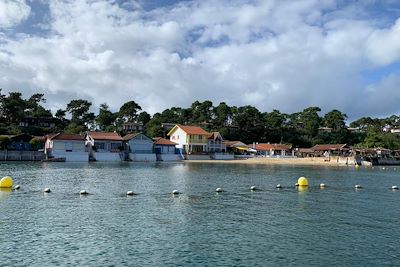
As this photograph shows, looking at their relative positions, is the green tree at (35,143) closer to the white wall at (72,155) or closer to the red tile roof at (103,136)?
the white wall at (72,155)

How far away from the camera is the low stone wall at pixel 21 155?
75750 millimetres

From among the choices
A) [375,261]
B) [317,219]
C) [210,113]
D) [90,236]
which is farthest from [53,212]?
[210,113]

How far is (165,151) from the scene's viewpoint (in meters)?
95.9

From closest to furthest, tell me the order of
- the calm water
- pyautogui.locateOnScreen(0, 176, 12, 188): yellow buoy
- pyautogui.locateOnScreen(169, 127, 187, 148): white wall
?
the calm water, pyautogui.locateOnScreen(0, 176, 12, 188): yellow buoy, pyautogui.locateOnScreen(169, 127, 187, 148): white wall

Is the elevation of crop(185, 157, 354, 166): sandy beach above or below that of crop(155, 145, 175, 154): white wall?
below

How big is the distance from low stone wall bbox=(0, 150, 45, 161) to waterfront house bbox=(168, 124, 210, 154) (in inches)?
1358

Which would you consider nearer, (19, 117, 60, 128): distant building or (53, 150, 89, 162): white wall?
(53, 150, 89, 162): white wall

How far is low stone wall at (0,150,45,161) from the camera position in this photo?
249ft

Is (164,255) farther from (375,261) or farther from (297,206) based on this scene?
(297,206)

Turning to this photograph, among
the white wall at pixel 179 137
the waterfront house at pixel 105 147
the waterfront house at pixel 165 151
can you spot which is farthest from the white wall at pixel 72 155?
the white wall at pixel 179 137

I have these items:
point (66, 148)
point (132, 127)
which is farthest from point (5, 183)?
point (132, 127)

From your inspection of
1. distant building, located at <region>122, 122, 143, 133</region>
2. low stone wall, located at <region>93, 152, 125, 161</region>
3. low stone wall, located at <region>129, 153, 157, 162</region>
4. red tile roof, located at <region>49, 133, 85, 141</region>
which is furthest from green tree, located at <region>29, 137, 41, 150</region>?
distant building, located at <region>122, 122, 143, 133</region>

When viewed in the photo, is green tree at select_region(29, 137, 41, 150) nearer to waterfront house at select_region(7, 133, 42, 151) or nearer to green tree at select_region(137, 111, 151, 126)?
waterfront house at select_region(7, 133, 42, 151)

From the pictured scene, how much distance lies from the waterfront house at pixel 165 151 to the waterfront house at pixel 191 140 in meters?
4.09
